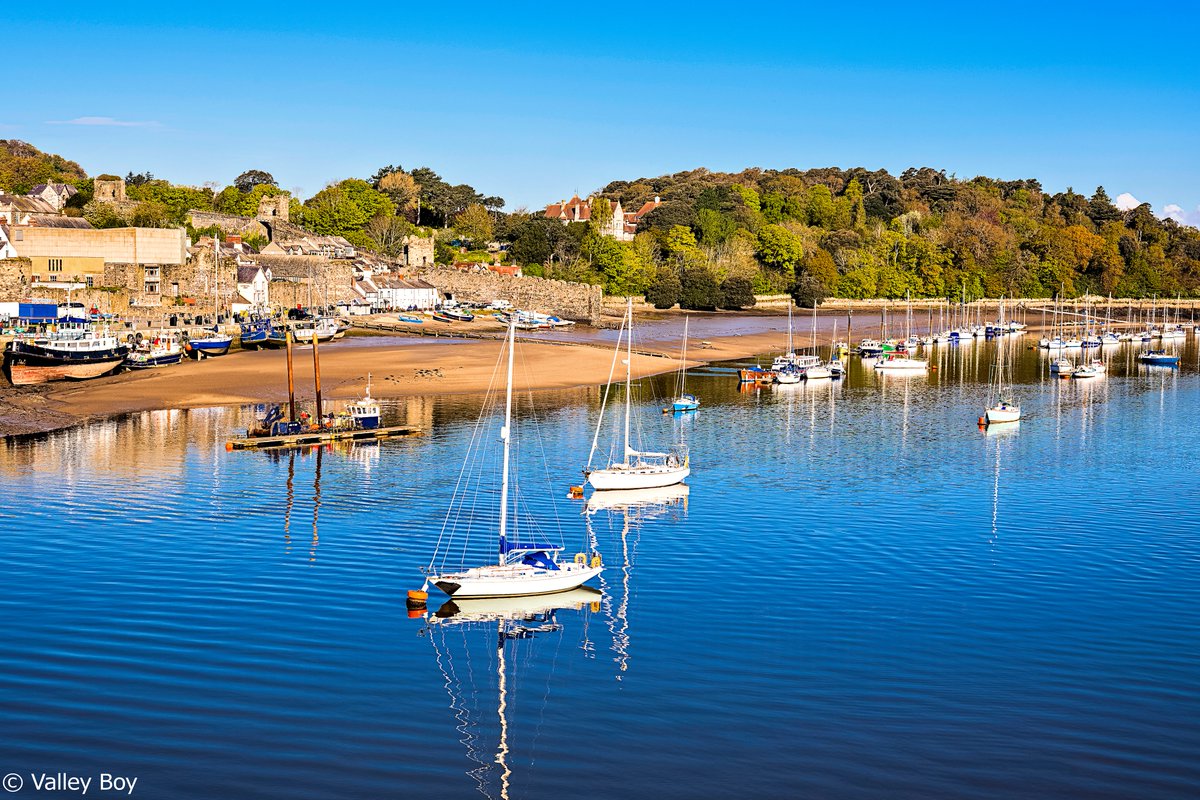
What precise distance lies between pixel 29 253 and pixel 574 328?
151 ft

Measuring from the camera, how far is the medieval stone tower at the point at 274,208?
5108 inches

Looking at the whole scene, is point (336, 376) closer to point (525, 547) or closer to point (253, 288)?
point (253, 288)

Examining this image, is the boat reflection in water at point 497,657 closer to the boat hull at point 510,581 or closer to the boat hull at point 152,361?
the boat hull at point 510,581

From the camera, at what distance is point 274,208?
132 meters

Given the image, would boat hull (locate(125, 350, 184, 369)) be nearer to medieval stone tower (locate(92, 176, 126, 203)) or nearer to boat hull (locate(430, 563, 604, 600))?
boat hull (locate(430, 563, 604, 600))

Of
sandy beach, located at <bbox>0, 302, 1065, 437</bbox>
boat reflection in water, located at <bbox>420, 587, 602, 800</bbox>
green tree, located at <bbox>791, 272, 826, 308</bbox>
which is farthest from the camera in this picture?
green tree, located at <bbox>791, 272, 826, 308</bbox>

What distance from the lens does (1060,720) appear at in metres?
19.6

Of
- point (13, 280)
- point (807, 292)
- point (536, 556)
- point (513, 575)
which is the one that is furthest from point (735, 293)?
point (513, 575)

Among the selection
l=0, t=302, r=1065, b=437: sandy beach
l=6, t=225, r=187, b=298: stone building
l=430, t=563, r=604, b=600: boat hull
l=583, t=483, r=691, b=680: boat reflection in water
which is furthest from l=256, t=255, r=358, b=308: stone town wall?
l=430, t=563, r=604, b=600: boat hull

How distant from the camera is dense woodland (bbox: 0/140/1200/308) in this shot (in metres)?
138

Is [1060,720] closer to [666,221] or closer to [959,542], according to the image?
[959,542]

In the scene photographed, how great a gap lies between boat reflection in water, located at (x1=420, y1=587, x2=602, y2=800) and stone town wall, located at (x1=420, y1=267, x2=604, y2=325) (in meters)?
98.6

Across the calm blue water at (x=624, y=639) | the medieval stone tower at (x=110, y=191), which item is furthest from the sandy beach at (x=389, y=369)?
the medieval stone tower at (x=110, y=191)

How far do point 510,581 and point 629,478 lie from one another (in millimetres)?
13418
